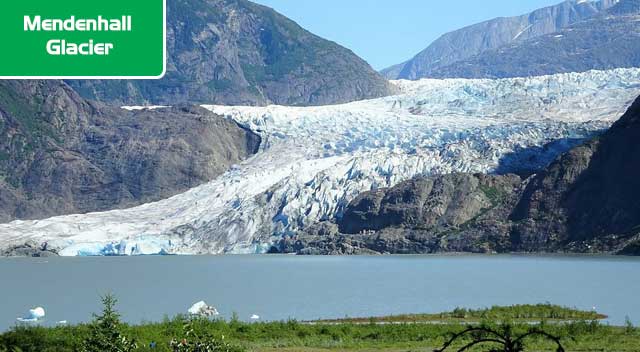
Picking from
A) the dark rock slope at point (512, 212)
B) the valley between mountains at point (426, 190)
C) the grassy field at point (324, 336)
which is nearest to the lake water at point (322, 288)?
the grassy field at point (324, 336)

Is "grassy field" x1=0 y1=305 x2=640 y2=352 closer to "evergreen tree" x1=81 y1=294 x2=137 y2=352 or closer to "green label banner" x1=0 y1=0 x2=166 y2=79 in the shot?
"evergreen tree" x1=81 y1=294 x2=137 y2=352

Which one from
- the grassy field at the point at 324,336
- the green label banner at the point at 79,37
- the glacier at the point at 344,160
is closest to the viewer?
the green label banner at the point at 79,37

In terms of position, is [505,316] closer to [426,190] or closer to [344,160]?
[426,190]

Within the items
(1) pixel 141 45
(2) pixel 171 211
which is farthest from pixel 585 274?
(2) pixel 171 211

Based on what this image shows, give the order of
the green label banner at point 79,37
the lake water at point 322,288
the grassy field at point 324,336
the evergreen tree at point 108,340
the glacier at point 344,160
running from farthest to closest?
the glacier at point 344,160
the lake water at point 322,288
the grassy field at point 324,336
the evergreen tree at point 108,340
the green label banner at point 79,37

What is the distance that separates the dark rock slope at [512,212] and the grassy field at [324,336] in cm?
9955

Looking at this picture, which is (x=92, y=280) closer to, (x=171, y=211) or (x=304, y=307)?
(x=304, y=307)

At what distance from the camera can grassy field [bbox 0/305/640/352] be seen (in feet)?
107

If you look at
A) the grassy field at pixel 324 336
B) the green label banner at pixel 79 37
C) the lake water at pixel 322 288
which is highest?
the green label banner at pixel 79 37

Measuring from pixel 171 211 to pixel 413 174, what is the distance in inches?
1479

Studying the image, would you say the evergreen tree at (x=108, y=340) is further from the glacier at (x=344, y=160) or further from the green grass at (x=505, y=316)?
the glacier at (x=344, y=160)

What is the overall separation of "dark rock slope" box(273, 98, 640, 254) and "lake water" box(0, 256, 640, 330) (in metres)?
17.4

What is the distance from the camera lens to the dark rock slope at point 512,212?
486 ft

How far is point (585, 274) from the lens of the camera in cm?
9588
